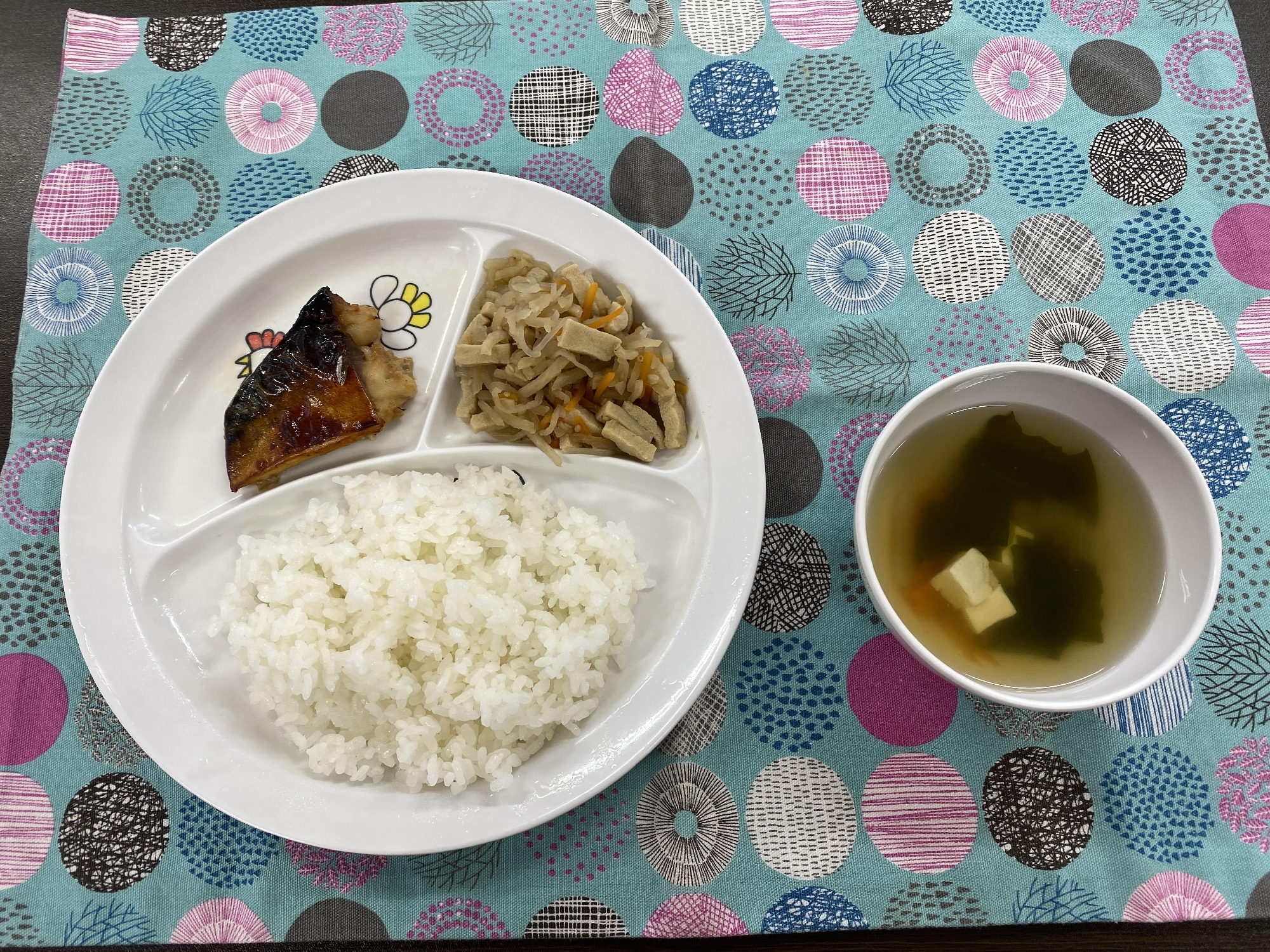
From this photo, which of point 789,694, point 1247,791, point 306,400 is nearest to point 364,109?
point 306,400

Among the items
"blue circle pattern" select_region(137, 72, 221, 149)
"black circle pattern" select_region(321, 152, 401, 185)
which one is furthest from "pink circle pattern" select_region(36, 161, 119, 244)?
"black circle pattern" select_region(321, 152, 401, 185)

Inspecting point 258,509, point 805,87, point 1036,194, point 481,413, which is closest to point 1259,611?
point 1036,194

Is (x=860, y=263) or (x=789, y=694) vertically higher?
(x=860, y=263)

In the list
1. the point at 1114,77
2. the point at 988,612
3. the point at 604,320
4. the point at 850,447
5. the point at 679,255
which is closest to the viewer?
the point at 988,612

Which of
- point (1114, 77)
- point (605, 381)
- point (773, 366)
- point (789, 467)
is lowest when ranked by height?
point (789, 467)

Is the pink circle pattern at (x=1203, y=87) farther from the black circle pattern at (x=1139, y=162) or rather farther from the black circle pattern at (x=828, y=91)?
the black circle pattern at (x=828, y=91)

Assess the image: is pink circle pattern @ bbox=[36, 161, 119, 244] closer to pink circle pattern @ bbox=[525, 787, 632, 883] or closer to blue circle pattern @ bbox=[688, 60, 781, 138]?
blue circle pattern @ bbox=[688, 60, 781, 138]

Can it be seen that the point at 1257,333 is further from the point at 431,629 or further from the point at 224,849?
the point at 224,849
